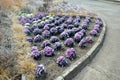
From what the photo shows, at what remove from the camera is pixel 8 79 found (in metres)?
4.16

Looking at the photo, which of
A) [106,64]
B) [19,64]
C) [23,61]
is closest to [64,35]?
[106,64]

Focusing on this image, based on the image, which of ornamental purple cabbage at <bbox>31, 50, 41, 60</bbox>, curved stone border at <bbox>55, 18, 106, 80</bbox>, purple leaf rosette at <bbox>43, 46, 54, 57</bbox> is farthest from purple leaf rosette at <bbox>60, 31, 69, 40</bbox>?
ornamental purple cabbage at <bbox>31, 50, 41, 60</bbox>

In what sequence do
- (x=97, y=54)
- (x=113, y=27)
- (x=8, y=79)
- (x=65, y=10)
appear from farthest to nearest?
1. (x=65, y=10)
2. (x=113, y=27)
3. (x=97, y=54)
4. (x=8, y=79)

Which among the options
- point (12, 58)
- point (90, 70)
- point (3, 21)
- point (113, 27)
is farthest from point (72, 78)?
point (113, 27)

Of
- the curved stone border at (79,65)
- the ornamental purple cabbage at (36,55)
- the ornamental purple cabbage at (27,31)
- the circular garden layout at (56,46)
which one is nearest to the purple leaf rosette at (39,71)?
the circular garden layout at (56,46)

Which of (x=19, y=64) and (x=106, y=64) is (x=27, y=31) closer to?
(x=19, y=64)

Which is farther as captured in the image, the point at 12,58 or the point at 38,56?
the point at 38,56

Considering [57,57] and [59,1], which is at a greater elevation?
[57,57]

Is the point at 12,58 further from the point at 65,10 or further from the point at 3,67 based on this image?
the point at 65,10

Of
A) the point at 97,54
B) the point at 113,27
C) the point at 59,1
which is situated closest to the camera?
the point at 97,54

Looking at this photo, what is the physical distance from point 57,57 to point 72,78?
0.83m

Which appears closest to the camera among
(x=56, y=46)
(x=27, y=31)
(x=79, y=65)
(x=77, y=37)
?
(x=79, y=65)

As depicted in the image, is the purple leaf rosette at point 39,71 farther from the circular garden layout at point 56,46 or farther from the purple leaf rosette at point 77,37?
the purple leaf rosette at point 77,37

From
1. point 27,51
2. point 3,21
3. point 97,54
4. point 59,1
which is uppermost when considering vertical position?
point 3,21
